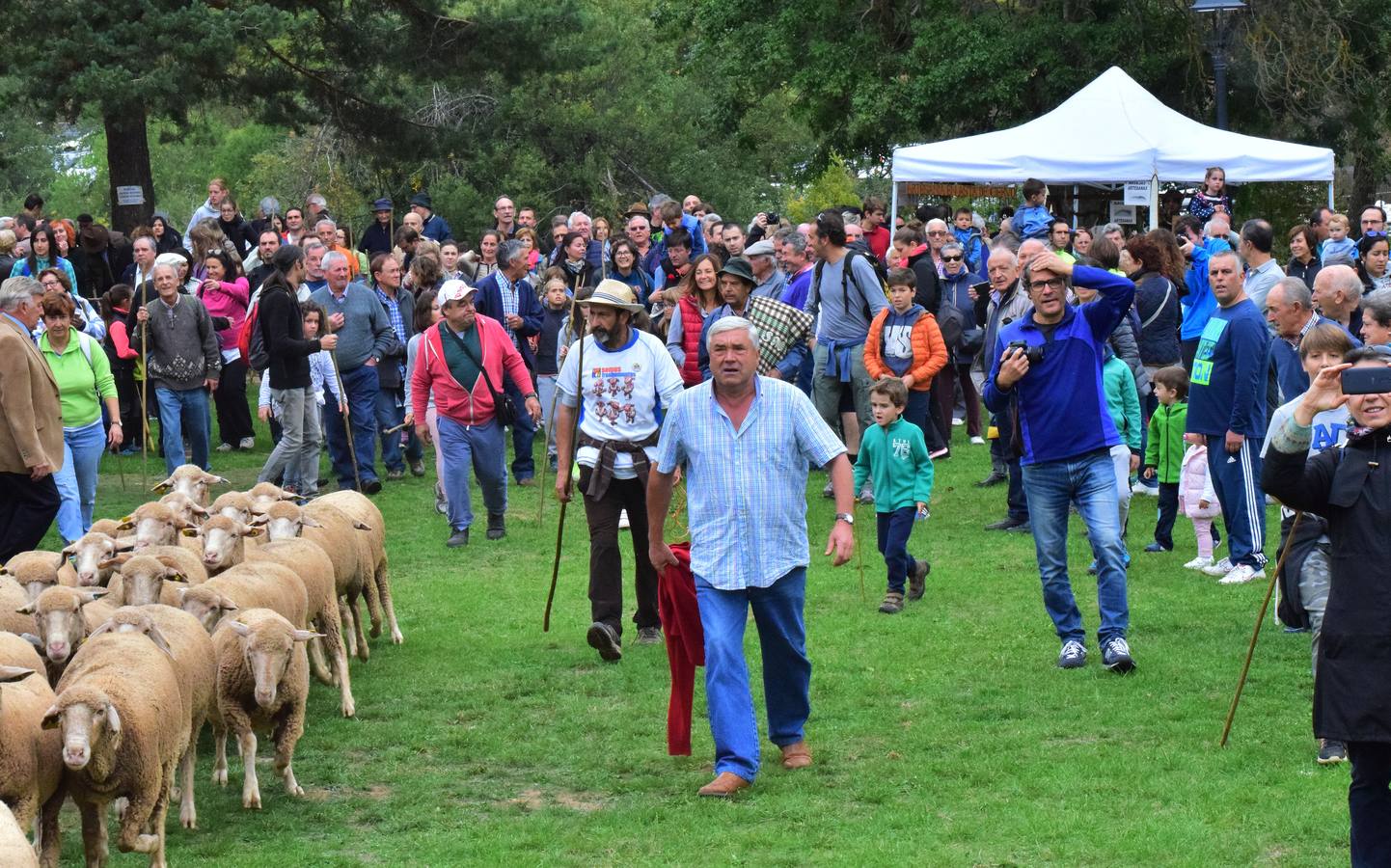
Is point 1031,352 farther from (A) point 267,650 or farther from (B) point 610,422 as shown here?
(A) point 267,650

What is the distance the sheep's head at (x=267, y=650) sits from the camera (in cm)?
750

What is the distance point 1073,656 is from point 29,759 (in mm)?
5446

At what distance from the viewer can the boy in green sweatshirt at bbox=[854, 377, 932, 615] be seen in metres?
10.7

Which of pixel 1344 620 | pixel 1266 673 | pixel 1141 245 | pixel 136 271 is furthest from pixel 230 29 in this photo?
pixel 1344 620

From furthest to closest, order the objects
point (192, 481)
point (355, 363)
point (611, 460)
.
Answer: point (355, 363) < point (192, 481) < point (611, 460)

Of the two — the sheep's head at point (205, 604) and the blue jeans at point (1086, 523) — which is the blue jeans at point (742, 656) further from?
the sheep's head at point (205, 604)

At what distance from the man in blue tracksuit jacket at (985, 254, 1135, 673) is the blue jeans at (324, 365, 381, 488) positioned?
8.60 meters

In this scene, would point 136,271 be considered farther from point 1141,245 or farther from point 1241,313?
point 1241,313

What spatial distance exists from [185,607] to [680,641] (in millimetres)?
2384

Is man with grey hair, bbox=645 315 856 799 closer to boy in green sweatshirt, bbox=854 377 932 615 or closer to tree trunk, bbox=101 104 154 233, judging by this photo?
boy in green sweatshirt, bbox=854 377 932 615

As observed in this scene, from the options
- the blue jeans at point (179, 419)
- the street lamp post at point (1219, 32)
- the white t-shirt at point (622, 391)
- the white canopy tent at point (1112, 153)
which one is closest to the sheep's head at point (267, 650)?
the white t-shirt at point (622, 391)

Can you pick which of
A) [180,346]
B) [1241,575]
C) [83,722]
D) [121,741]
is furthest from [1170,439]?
[180,346]

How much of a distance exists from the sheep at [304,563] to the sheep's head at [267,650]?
5.18 feet

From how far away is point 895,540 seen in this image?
11.0m
